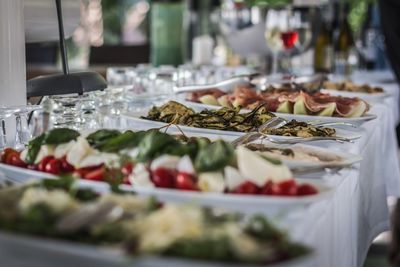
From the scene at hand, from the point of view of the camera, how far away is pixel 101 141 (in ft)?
3.37

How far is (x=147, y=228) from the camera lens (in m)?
0.67

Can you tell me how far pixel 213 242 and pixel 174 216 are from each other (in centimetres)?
6

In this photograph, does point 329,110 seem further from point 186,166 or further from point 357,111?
point 186,166

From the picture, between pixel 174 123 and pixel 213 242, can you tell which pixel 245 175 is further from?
pixel 174 123

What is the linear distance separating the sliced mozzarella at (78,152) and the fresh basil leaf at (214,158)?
0.65 ft

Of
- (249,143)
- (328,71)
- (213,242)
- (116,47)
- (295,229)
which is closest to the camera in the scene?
(213,242)

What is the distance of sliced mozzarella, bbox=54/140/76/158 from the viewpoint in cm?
101

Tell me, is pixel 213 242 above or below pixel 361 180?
above

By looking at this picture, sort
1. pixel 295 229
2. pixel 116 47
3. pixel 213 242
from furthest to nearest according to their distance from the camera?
pixel 116 47, pixel 295 229, pixel 213 242

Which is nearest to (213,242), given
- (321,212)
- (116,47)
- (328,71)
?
(321,212)

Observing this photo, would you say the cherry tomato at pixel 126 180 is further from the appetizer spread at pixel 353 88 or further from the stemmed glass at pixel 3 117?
the appetizer spread at pixel 353 88

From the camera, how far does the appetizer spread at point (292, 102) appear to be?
1656mm

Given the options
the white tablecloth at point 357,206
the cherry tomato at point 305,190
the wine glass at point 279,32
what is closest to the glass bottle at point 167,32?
the wine glass at point 279,32

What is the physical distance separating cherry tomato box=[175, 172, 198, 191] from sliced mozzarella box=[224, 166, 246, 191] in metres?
0.04
